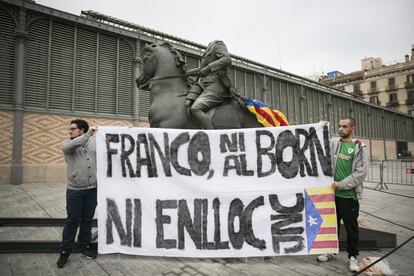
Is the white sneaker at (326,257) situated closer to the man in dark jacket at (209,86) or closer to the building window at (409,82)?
the man in dark jacket at (209,86)

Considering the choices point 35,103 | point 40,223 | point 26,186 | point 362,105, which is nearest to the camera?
point 40,223

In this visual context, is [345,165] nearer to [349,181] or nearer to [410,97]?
[349,181]

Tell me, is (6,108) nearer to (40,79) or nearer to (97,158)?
(40,79)

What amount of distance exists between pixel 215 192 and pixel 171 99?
6.71ft

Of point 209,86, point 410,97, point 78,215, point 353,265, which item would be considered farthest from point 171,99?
point 410,97

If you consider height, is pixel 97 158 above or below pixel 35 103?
below

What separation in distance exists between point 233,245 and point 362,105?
121 ft

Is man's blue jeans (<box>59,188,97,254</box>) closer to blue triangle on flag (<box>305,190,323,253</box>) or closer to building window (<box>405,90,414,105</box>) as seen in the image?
blue triangle on flag (<box>305,190,323,253</box>)

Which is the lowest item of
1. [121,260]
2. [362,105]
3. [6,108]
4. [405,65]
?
[121,260]

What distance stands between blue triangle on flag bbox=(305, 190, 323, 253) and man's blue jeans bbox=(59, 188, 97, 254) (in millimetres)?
2923

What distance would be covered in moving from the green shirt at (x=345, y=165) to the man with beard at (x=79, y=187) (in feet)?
10.8

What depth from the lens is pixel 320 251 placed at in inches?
122

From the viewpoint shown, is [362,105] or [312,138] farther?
[362,105]

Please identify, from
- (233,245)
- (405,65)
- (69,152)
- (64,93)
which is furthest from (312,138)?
(405,65)
